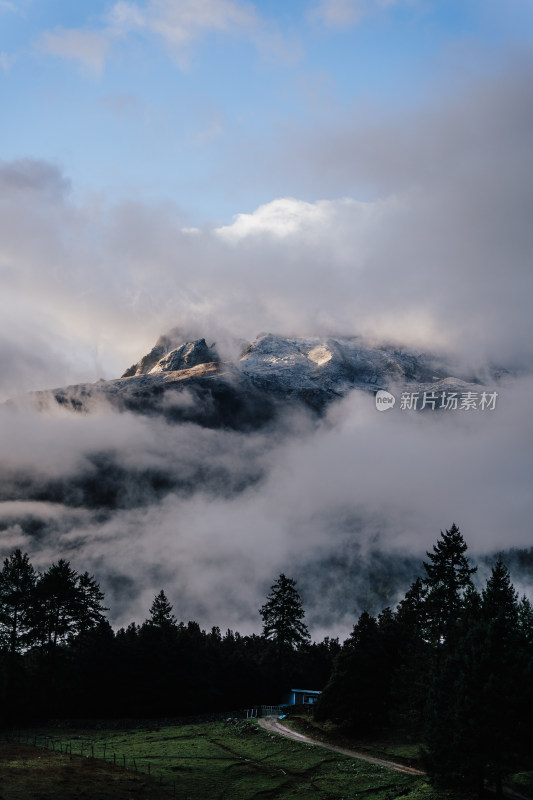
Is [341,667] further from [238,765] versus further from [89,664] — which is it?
[89,664]

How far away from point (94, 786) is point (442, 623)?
4856 cm

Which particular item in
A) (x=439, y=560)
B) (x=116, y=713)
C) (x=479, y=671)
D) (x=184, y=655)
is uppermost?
(x=439, y=560)

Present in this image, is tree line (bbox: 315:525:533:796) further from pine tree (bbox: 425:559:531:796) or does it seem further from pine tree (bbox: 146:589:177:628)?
pine tree (bbox: 146:589:177:628)

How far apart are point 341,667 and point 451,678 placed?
117 ft

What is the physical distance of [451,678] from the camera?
57562 millimetres

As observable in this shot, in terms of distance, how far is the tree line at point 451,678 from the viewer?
51625 mm

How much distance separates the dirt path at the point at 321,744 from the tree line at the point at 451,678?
4.10 meters

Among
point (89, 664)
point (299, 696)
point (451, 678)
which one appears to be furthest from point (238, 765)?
point (299, 696)

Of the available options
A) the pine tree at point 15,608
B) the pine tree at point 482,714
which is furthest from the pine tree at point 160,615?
the pine tree at point 482,714

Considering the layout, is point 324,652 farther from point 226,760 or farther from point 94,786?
point 94,786

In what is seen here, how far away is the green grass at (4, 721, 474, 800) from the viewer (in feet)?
195

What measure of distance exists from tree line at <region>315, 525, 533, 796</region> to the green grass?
A: 18.9 feet

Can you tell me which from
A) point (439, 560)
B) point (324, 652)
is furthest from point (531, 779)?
point (324, 652)

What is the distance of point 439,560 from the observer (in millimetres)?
94750
